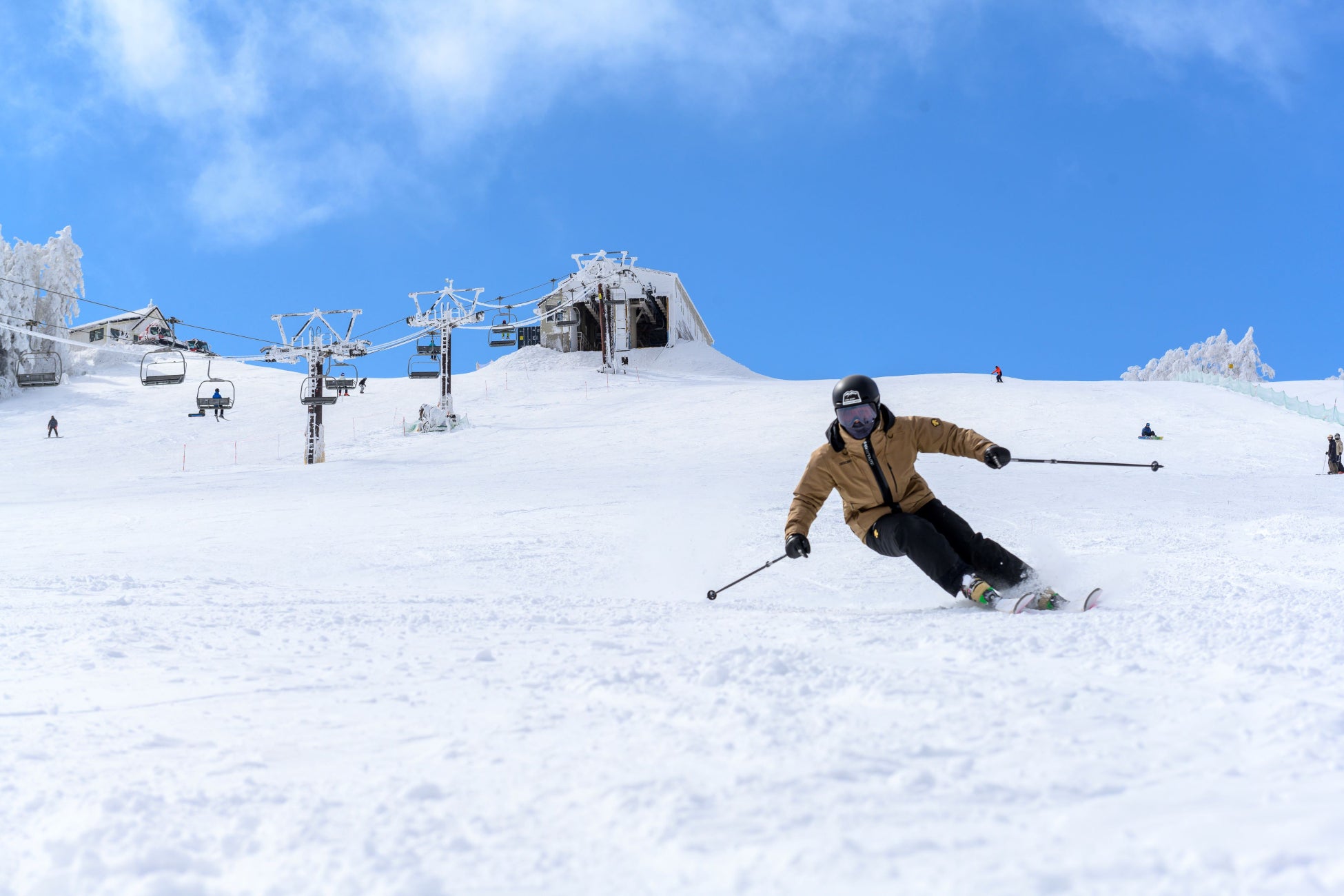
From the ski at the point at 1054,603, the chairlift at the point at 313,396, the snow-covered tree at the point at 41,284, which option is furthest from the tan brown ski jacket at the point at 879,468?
the snow-covered tree at the point at 41,284

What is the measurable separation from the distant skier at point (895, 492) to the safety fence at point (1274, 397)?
25.9 m

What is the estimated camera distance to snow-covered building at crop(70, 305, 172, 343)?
25.4 m

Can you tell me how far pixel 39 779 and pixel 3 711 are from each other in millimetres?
826

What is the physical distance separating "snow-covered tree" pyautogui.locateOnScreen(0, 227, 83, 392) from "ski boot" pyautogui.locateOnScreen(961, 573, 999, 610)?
55.2 m

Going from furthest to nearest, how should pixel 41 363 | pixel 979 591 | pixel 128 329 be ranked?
pixel 41 363 → pixel 128 329 → pixel 979 591

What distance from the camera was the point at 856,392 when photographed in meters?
5.27

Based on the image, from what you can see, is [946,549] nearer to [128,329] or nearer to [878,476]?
[878,476]

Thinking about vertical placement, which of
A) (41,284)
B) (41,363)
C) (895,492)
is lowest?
(895,492)

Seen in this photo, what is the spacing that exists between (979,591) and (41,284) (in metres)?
63.1

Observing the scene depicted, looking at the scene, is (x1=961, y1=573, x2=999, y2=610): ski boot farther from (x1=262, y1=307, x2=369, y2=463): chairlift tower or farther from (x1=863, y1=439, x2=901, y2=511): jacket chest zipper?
(x1=262, y1=307, x2=369, y2=463): chairlift tower

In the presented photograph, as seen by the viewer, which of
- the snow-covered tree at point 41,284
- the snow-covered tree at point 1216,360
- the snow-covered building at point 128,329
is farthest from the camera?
the snow-covered tree at point 1216,360

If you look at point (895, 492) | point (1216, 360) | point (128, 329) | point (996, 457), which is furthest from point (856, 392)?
point (1216, 360)

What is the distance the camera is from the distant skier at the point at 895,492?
16.4 ft

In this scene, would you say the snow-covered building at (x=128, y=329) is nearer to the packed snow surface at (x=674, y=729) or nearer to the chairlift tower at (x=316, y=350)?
the chairlift tower at (x=316, y=350)
